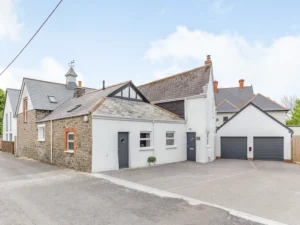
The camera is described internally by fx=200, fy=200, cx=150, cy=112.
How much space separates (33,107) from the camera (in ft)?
58.6

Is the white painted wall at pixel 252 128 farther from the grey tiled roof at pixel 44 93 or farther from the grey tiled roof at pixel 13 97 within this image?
the grey tiled roof at pixel 13 97

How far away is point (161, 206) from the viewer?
6078 mm

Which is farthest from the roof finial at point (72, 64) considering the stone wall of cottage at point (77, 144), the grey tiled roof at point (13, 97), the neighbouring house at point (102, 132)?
the stone wall of cottage at point (77, 144)

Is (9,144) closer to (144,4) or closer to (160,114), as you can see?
(160,114)

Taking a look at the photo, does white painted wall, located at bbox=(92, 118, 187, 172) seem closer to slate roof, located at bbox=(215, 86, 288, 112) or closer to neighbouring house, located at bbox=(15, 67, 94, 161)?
neighbouring house, located at bbox=(15, 67, 94, 161)

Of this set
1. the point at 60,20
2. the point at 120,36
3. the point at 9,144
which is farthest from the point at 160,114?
the point at 9,144

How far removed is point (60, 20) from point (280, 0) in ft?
37.1

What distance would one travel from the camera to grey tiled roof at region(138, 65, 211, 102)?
16.6 m

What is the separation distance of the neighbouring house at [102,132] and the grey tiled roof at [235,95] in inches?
765

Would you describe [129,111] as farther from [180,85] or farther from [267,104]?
[267,104]

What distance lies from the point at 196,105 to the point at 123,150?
7134mm

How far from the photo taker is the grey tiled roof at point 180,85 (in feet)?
54.4

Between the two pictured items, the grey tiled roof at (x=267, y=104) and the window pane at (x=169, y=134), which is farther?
the grey tiled roof at (x=267, y=104)

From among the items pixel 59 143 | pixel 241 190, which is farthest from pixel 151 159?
pixel 241 190
